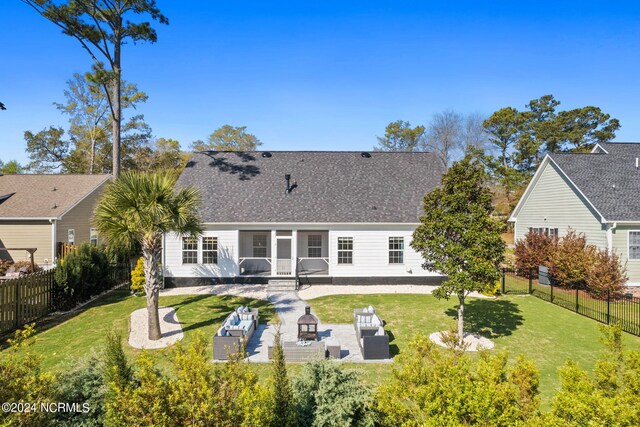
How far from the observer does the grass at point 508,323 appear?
9.95 meters

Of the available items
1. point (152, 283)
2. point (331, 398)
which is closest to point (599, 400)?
point (331, 398)

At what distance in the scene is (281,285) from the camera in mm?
18641

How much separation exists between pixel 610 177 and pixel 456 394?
77.3 feet

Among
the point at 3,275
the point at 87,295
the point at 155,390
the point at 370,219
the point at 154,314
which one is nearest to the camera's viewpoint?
the point at 155,390

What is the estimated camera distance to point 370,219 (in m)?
19.6

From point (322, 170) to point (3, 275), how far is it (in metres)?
19.8

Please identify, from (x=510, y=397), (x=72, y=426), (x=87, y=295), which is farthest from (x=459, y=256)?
(x=87, y=295)

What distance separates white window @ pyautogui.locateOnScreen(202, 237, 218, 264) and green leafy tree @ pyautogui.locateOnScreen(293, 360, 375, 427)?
14642mm

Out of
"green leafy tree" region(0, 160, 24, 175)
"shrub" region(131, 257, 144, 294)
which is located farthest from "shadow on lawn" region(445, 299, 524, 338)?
"green leafy tree" region(0, 160, 24, 175)

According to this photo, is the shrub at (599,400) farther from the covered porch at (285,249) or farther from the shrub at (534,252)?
the covered porch at (285,249)

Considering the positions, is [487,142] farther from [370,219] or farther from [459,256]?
[459,256]

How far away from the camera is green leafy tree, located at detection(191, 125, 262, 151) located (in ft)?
174

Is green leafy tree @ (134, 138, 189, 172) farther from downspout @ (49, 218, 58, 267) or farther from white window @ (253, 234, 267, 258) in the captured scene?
white window @ (253, 234, 267, 258)

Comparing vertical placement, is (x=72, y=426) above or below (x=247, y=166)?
below
